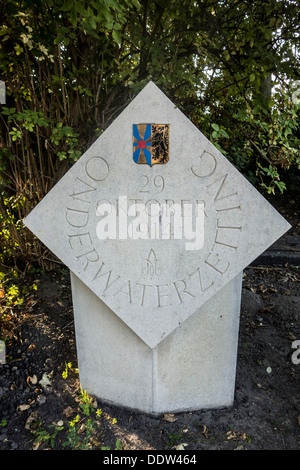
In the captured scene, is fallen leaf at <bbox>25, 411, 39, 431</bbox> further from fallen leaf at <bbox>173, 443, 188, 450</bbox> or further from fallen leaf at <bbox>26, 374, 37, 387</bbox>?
fallen leaf at <bbox>173, 443, 188, 450</bbox>

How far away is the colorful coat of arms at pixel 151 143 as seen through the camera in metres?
1.92

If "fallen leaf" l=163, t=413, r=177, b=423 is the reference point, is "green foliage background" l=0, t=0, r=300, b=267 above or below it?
above

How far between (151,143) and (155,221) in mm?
421

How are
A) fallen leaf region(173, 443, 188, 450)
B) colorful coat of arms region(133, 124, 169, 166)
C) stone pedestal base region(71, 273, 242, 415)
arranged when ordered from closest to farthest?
colorful coat of arms region(133, 124, 169, 166), fallen leaf region(173, 443, 188, 450), stone pedestal base region(71, 273, 242, 415)

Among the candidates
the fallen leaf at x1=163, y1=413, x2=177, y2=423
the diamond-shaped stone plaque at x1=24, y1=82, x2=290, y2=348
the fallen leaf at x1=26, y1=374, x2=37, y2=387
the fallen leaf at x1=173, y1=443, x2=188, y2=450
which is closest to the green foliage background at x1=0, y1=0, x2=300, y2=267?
the diamond-shaped stone plaque at x1=24, y1=82, x2=290, y2=348

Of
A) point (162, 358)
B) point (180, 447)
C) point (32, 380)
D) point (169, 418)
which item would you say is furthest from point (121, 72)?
point (180, 447)

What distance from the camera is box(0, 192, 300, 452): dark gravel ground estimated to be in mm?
2197

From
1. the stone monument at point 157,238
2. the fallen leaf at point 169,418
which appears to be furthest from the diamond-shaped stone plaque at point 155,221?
the fallen leaf at point 169,418

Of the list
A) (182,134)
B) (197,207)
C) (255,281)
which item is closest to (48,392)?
(197,207)

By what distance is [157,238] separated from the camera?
2.06 metres

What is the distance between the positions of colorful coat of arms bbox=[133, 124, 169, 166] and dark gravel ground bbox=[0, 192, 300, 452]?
1.61 metres

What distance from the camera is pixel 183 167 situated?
1.97 m

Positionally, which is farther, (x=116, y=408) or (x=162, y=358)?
(x=116, y=408)

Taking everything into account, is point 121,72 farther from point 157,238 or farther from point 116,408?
point 116,408
